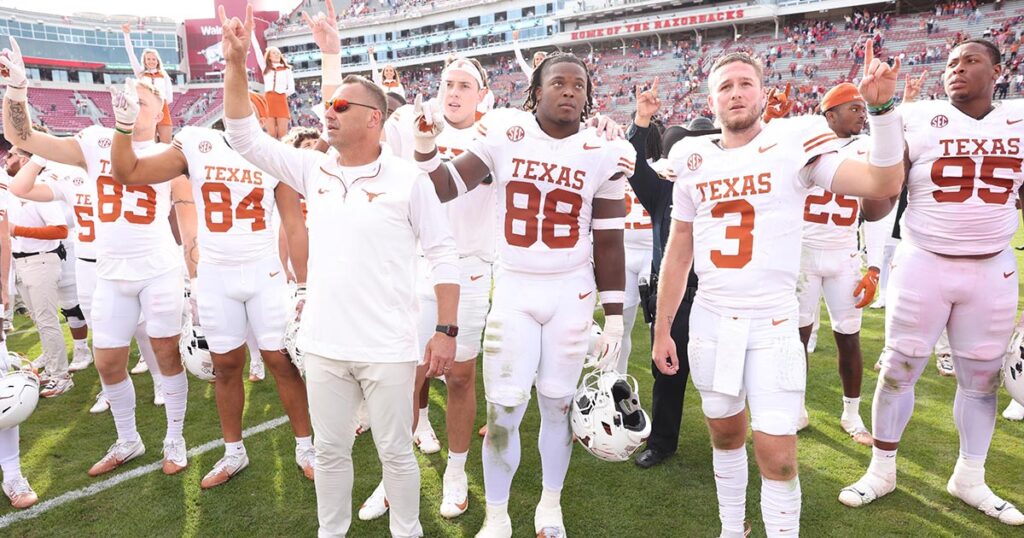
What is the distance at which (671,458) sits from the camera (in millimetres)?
4375

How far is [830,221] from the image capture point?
451 centimetres

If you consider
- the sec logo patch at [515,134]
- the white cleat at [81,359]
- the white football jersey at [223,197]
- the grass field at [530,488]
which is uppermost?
the sec logo patch at [515,134]

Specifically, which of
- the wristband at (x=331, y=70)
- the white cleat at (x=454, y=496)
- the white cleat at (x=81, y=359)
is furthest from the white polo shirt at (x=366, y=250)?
the white cleat at (x=81, y=359)

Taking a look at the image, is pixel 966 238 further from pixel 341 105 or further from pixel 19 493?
pixel 19 493

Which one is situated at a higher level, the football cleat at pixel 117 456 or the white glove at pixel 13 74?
the white glove at pixel 13 74

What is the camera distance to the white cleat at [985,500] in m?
3.44

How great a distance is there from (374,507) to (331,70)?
2642 mm

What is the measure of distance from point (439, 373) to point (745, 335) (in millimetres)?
1472

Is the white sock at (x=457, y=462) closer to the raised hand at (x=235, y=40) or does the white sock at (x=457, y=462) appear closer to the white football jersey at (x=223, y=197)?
the white football jersey at (x=223, y=197)

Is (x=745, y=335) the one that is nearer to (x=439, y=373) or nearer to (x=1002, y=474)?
(x=439, y=373)

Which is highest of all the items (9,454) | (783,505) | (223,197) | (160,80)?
(160,80)

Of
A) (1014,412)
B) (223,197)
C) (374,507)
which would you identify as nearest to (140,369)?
(223,197)

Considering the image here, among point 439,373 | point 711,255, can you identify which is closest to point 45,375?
point 439,373

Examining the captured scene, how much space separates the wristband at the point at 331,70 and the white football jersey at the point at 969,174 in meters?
3.21
